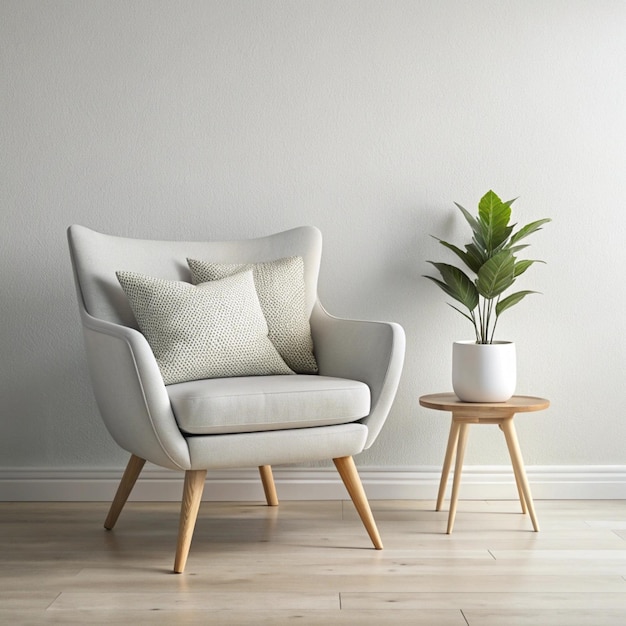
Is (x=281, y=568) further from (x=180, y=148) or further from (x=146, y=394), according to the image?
(x=180, y=148)

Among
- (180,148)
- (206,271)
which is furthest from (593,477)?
(180,148)

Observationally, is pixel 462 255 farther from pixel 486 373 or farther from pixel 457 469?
pixel 457 469

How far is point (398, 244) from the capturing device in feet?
9.20

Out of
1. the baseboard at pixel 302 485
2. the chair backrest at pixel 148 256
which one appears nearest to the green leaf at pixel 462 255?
the chair backrest at pixel 148 256

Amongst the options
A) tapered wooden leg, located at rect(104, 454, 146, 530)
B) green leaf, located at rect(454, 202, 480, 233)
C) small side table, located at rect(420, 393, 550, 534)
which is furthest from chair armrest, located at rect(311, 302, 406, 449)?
tapered wooden leg, located at rect(104, 454, 146, 530)

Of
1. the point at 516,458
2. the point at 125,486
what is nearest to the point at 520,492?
the point at 516,458

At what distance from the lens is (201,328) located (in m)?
2.23

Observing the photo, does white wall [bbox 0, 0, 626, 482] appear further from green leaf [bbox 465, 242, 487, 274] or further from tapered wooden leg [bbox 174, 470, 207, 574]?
tapered wooden leg [bbox 174, 470, 207, 574]

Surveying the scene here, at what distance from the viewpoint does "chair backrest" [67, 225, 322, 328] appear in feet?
7.75

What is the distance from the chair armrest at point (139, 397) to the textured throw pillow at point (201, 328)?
Result: 160mm

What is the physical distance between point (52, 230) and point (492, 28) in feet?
5.60

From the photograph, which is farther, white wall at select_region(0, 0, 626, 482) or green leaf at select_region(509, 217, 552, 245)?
white wall at select_region(0, 0, 626, 482)

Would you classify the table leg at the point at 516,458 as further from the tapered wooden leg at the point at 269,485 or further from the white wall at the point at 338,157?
the tapered wooden leg at the point at 269,485

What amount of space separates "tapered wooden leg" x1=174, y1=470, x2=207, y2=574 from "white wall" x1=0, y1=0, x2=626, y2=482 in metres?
0.88
